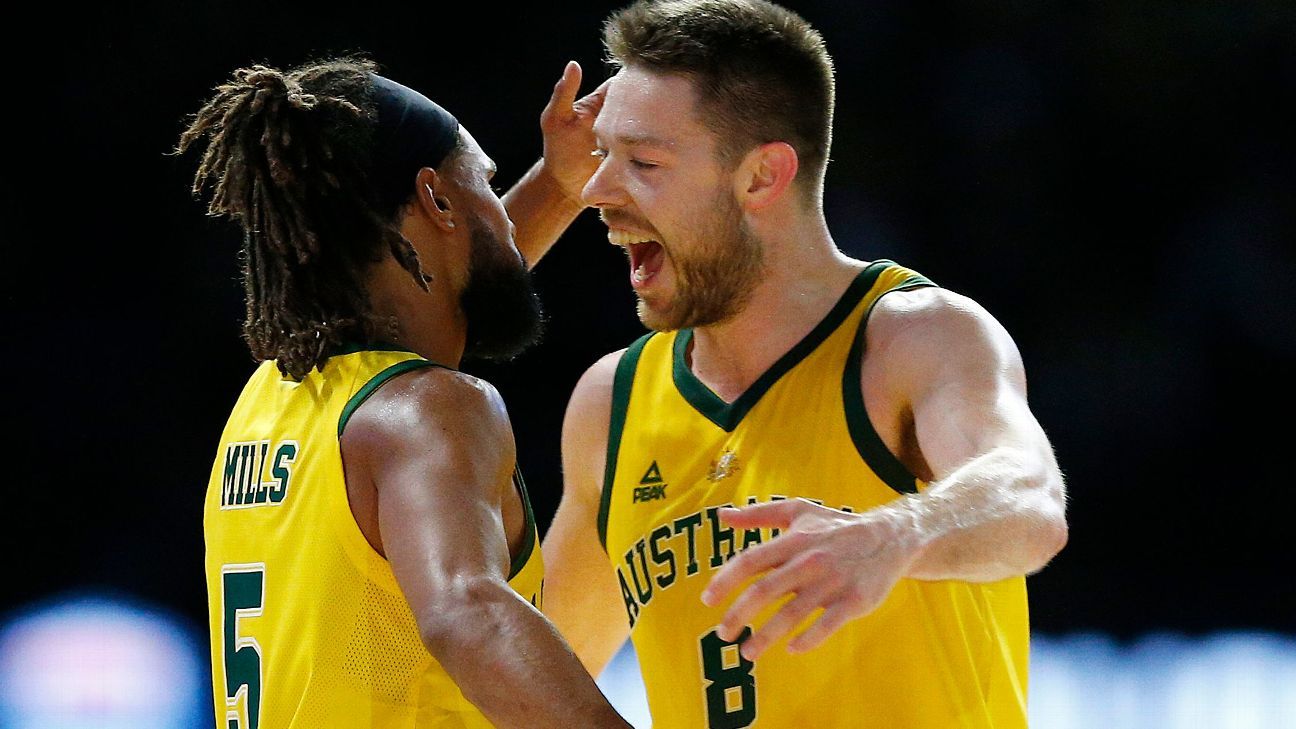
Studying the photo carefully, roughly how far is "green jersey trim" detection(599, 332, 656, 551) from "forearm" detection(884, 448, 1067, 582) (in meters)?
1.03

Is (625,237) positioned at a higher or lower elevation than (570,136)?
lower

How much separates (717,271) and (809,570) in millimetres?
1269

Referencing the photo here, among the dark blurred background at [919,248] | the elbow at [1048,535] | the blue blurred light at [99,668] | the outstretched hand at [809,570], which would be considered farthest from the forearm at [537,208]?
the dark blurred background at [919,248]

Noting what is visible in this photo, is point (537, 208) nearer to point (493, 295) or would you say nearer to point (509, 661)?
point (493, 295)

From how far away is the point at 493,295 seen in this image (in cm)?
307

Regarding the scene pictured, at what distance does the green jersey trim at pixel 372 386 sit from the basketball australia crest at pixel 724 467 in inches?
23.9

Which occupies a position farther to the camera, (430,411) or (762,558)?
(430,411)

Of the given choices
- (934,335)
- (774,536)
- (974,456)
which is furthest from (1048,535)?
(774,536)

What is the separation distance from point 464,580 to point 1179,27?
22.0 feet

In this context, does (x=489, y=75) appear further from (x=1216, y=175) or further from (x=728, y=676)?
(x=728, y=676)

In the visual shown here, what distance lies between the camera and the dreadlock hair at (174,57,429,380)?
2805 mm

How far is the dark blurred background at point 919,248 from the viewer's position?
6426mm

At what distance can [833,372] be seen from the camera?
9.38ft

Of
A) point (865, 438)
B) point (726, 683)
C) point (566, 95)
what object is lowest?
point (726, 683)
